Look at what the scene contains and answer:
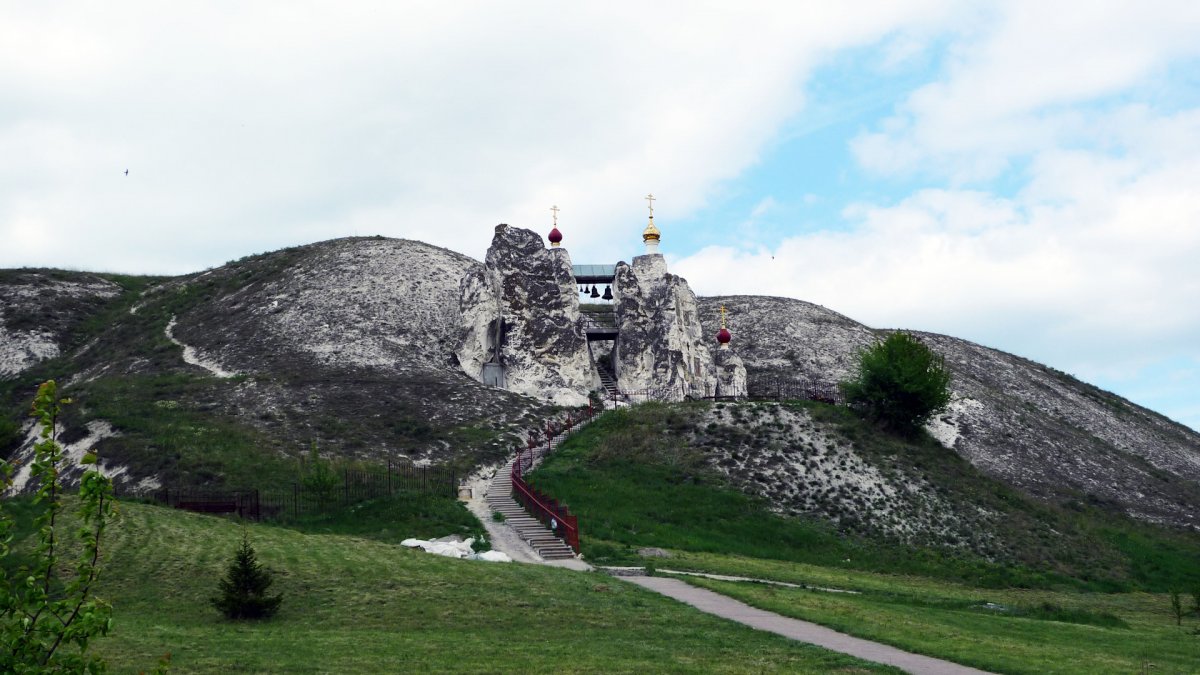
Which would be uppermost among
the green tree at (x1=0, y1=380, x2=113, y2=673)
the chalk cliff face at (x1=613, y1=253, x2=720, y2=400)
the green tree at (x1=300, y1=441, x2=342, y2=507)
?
the chalk cliff face at (x1=613, y1=253, x2=720, y2=400)

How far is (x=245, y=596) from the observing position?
2550 centimetres

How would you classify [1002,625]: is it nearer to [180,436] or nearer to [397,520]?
[397,520]

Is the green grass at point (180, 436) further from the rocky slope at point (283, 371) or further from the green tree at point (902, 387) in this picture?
the green tree at point (902, 387)

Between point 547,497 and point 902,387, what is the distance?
2141cm

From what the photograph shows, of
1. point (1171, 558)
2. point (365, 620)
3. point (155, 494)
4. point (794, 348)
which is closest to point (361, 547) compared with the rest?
point (365, 620)

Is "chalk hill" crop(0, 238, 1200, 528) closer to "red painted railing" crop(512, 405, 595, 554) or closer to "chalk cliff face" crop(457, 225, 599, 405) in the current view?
"red painted railing" crop(512, 405, 595, 554)

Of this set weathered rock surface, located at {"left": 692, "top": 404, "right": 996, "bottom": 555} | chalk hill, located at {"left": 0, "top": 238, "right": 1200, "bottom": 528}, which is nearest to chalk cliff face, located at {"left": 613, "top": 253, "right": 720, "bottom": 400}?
chalk hill, located at {"left": 0, "top": 238, "right": 1200, "bottom": 528}

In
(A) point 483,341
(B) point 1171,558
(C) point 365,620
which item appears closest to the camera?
(C) point 365,620

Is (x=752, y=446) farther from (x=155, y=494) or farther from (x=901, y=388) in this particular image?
(x=155, y=494)

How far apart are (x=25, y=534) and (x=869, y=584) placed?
27.2 meters

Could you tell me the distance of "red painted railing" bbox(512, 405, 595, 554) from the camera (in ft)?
131

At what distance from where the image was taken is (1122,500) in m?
60.1

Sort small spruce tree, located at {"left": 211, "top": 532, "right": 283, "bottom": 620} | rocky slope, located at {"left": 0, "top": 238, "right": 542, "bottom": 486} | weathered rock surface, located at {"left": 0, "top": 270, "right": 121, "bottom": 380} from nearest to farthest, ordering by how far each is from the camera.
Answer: small spruce tree, located at {"left": 211, "top": 532, "right": 283, "bottom": 620} → rocky slope, located at {"left": 0, "top": 238, "right": 542, "bottom": 486} → weathered rock surface, located at {"left": 0, "top": 270, "right": 121, "bottom": 380}

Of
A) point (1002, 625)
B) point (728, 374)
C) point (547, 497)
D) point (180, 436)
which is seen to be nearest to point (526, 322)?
point (728, 374)
